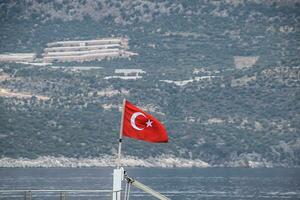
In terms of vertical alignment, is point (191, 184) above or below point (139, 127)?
above

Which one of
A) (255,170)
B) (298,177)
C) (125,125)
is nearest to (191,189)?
(298,177)

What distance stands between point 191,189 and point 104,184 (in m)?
9.23

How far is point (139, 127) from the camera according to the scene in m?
44.8

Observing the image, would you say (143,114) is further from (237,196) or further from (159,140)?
(237,196)

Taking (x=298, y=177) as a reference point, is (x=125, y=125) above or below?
below

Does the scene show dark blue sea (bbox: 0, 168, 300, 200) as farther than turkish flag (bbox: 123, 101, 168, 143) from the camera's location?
Yes

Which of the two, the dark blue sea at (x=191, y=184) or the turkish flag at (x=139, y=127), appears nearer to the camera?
the turkish flag at (x=139, y=127)

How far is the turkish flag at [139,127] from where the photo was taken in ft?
146

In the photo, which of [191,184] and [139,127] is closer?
[139,127]

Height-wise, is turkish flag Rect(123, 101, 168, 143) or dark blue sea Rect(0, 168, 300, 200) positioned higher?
dark blue sea Rect(0, 168, 300, 200)

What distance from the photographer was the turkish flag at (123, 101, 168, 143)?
4456 cm

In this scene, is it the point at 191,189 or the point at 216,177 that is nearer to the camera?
the point at 191,189

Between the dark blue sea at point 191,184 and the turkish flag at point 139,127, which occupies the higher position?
the dark blue sea at point 191,184

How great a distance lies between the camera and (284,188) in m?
137
